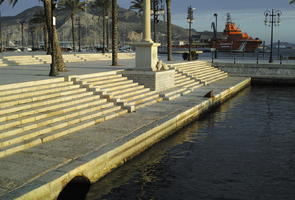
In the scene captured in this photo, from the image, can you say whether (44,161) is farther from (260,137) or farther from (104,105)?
(260,137)

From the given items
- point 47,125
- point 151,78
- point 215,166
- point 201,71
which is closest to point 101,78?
point 151,78

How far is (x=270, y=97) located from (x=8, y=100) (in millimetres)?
21181

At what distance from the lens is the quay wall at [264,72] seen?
35.7 m

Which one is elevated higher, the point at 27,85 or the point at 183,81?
the point at 27,85

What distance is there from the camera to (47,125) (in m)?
12.6

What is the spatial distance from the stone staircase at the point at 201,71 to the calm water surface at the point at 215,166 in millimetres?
12065

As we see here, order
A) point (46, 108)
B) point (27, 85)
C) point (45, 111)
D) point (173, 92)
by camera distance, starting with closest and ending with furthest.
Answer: point (45, 111) < point (46, 108) < point (27, 85) < point (173, 92)

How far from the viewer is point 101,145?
11133mm

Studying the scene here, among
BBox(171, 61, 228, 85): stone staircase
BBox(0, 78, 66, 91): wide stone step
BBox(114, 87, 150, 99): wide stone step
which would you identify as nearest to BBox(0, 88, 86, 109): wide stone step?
BBox(0, 78, 66, 91): wide stone step

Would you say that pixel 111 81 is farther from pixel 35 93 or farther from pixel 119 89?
pixel 35 93

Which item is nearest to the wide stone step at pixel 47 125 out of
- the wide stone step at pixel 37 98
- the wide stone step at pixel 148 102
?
the wide stone step at pixel 37 98

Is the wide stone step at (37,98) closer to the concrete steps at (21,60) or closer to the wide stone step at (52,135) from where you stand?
the wide stone step at (52,135)

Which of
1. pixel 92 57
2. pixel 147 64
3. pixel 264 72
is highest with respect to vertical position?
pixel 92 57

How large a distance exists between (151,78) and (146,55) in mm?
1904
